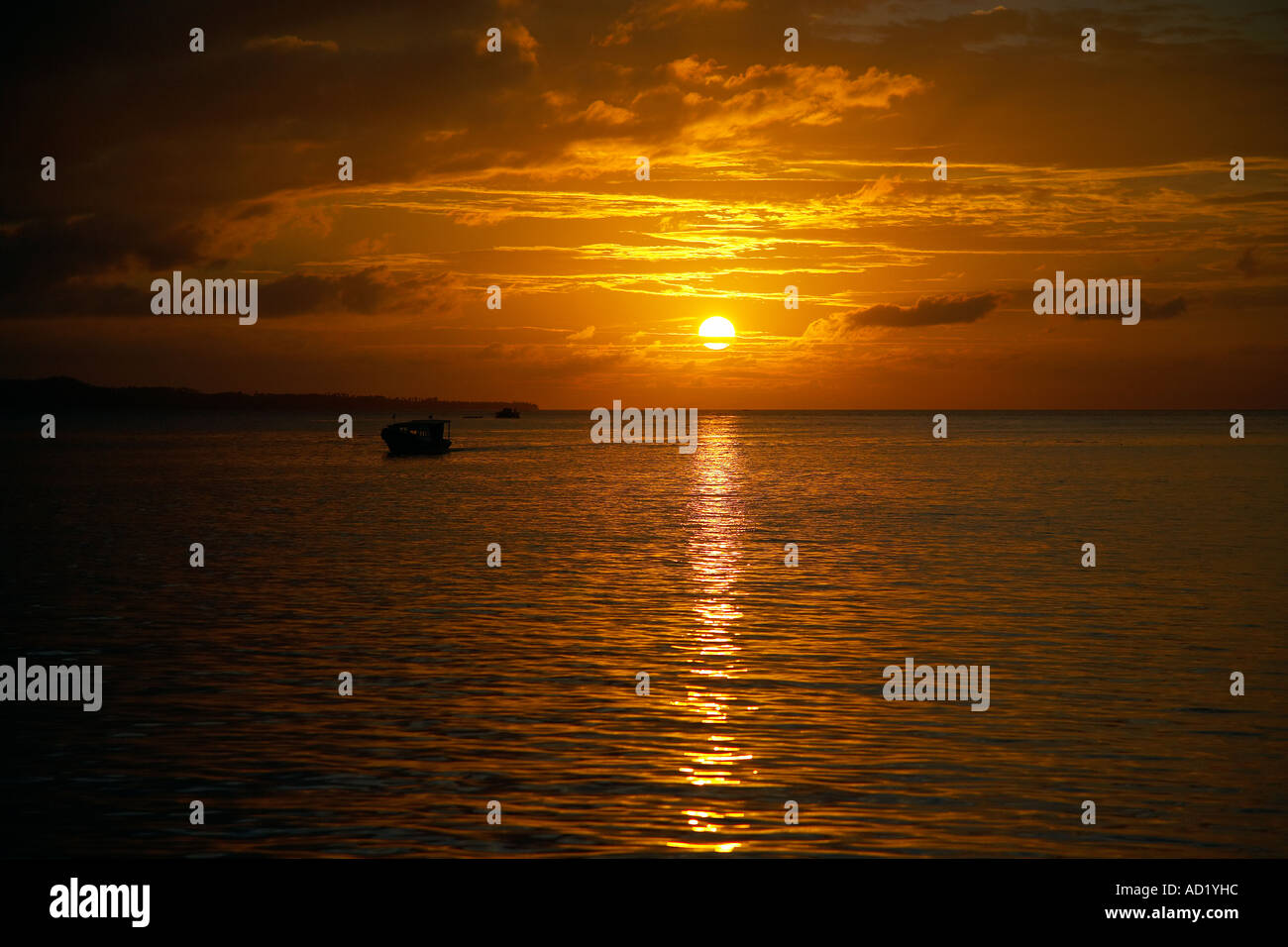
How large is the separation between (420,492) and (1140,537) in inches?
2015

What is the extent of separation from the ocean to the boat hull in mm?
80694

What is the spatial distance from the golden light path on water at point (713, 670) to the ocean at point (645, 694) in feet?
0.36

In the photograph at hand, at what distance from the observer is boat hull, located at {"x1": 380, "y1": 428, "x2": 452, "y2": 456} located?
140125 mm

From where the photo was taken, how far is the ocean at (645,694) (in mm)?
15828

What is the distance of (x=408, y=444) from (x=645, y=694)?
398 ft

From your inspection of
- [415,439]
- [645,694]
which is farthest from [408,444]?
[645,694]

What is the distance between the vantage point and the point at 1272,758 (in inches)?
746

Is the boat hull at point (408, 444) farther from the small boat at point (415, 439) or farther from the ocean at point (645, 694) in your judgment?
the ocean at point (645, 694)

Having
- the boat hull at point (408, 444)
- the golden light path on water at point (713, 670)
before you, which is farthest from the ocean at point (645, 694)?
the boat hull at point (408, 444)

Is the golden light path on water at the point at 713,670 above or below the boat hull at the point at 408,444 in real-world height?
below

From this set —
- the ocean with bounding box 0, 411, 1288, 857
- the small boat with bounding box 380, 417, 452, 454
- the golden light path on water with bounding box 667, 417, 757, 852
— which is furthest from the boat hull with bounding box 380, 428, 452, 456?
the golden light path on water with bounding box 667, 417, 757, 852

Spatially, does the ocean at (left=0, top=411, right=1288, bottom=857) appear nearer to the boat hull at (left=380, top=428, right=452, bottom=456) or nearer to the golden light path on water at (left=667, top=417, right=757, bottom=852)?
the golden light path on water at (left=667, top=417, right=757, bottom=852)

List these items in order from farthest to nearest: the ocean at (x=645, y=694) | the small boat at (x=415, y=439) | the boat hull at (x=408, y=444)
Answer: the small boat at (x=415, y=439) → the boat hull at (x=408, y=444) → the ocean at (x=645, y=694)
